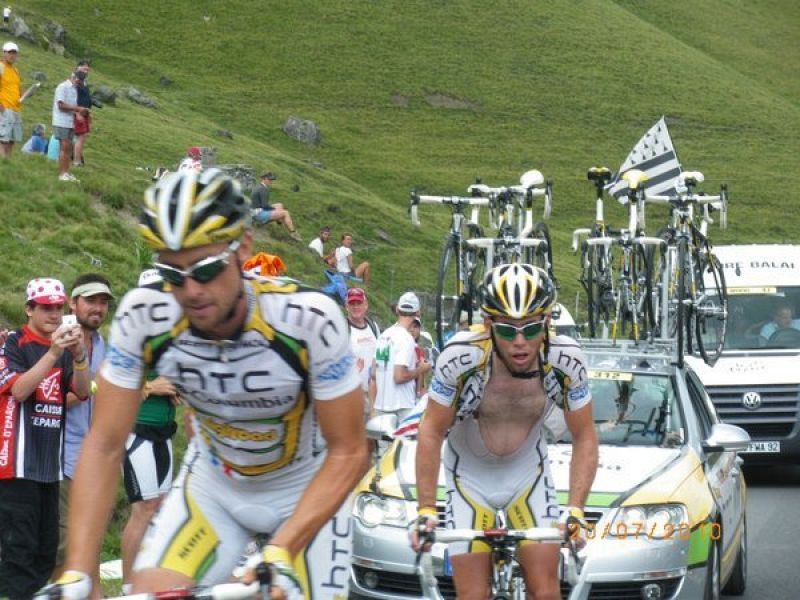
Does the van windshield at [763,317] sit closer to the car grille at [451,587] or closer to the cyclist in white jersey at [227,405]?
the car grille at [451,587]

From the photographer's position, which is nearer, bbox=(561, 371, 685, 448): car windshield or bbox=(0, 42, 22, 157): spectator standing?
bbox=(561, 371, 685, 448): car windshield

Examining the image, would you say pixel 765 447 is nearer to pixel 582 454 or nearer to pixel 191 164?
pixel 191 164

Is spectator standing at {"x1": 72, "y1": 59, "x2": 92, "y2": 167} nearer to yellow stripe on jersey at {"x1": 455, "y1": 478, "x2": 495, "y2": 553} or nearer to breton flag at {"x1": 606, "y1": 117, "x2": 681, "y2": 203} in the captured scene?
breton flag at {"x1": 606, "y1": 117, "x2": 681, "y2": 203}

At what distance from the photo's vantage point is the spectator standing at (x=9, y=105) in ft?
72.8

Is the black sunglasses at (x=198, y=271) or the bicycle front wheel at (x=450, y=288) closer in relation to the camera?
the black sunglasses at (x=198, y=271)

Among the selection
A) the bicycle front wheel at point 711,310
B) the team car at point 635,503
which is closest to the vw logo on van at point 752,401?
the bicycle front wheel at point 711,310

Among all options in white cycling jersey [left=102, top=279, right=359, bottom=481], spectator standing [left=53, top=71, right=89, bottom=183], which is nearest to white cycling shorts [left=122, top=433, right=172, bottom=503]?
white cycling jersey [left=102, top=279, right=359, bottom=481]

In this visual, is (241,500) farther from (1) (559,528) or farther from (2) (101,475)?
(1) (559,528)

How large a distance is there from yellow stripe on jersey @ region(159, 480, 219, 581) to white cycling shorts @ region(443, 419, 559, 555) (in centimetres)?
250

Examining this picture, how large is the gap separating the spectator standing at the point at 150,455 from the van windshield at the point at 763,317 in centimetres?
918

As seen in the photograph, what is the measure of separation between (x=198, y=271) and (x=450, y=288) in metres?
10.7

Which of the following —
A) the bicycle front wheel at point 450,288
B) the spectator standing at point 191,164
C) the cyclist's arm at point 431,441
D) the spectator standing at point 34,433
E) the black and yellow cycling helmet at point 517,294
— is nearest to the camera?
the spectator standing at point 191,164

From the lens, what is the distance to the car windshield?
32.9 feet

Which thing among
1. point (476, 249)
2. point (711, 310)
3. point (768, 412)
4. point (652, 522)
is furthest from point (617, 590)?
point (768, 412)
